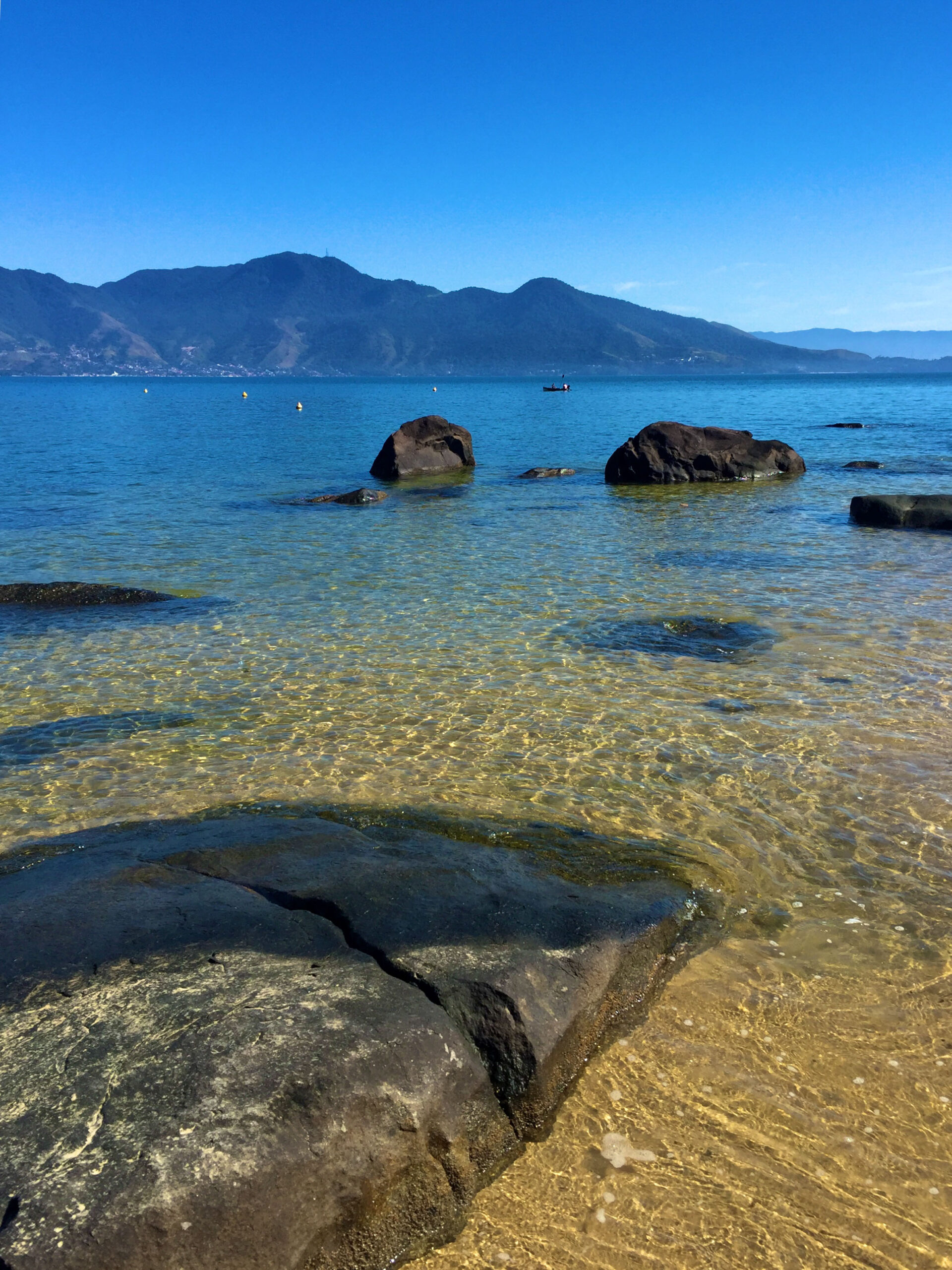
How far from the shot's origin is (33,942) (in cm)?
413

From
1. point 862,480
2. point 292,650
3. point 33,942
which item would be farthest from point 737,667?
point 862,480

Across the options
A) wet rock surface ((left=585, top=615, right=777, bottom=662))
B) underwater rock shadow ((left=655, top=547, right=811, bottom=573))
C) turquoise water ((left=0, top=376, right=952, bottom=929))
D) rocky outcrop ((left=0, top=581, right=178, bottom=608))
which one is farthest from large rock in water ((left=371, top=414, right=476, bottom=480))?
wet rock surface ((left=585, top=615, right=777, bottom=662))

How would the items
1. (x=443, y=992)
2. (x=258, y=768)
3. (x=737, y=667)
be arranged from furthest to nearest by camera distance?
(x=737, y=667) < (x=258, y=768) < (x=443, y=992)

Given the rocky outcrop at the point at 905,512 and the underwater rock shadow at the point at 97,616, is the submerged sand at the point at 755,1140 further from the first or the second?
the rocky outcrop at the point at 905,512

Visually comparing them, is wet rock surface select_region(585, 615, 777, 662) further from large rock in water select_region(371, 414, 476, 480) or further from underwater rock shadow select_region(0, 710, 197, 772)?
large rock in water select_region(371, 414, 476, 480)

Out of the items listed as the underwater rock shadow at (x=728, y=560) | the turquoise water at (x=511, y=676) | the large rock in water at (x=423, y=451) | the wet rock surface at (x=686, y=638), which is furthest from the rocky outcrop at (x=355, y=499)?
the wet rock surface at (x=686, y=638)

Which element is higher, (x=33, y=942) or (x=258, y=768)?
(x=33, y=942)

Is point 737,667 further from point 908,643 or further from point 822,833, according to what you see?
point 822,833

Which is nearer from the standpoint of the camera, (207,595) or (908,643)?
(908,643)

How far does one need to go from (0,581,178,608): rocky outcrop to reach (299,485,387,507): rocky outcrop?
1159 centimetres

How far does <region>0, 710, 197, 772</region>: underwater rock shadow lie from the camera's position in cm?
840

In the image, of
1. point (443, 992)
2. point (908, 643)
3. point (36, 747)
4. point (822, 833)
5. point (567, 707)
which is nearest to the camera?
point (443, 992)

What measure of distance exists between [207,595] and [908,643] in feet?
35.7

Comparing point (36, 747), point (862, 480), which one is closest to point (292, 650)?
point (36, 747)
